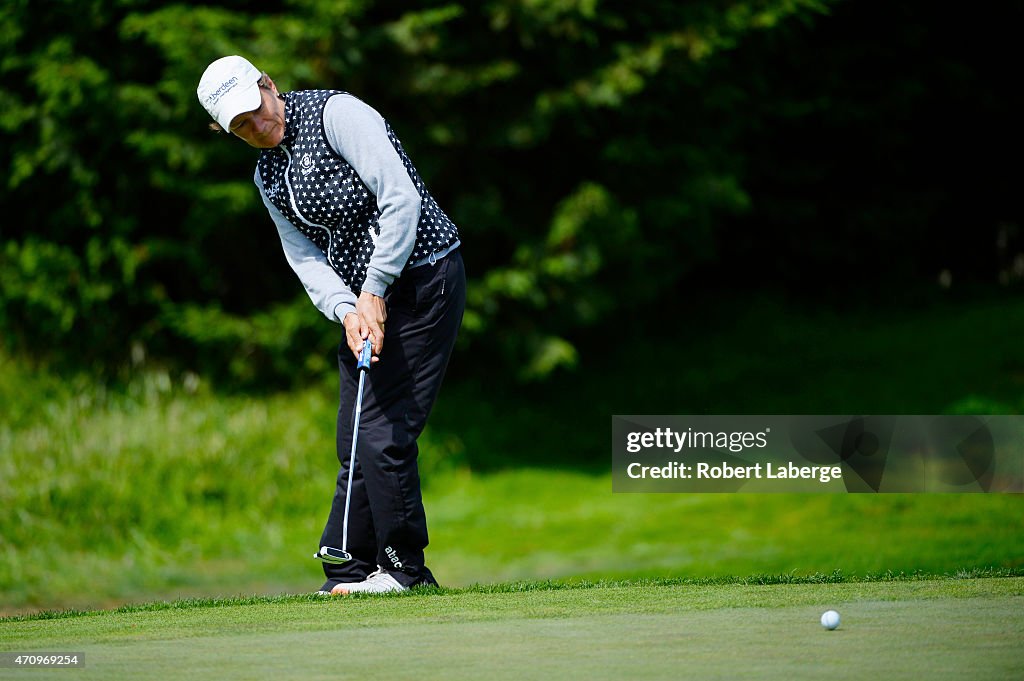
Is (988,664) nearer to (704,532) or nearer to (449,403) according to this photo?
(704,532)

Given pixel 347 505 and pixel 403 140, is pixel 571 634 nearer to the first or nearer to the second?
pixel 347 505

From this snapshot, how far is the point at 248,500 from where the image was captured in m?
8.24

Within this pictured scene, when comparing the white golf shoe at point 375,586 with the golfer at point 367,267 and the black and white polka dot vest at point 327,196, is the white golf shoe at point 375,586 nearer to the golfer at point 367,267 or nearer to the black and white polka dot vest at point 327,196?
the golfer at point 367,267

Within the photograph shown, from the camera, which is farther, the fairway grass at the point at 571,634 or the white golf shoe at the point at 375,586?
the white golf shoe at the point at 375,586

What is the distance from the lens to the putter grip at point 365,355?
385 cm

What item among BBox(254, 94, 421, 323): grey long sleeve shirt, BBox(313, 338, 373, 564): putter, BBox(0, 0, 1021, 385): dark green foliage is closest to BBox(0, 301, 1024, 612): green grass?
BBox(0, 0, 1021, 385): dark green foliage

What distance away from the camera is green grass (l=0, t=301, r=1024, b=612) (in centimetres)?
726

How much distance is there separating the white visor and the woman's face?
0.02 m

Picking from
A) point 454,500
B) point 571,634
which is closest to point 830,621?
point 571,634

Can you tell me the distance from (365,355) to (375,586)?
2.47 ft

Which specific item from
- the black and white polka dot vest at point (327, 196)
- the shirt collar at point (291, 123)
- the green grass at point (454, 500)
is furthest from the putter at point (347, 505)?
the green grass at point (454, 500)

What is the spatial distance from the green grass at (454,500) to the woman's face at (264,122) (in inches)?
142

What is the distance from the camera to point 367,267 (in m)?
3.95
